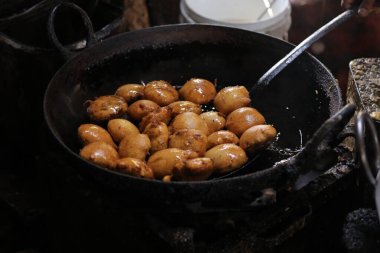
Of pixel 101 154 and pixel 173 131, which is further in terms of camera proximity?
pixel 173 131

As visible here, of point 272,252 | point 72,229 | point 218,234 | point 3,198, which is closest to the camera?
point 218,234

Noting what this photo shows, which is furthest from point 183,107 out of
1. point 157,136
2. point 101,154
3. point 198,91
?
point 101,154

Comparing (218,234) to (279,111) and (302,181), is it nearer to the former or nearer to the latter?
(302,181)

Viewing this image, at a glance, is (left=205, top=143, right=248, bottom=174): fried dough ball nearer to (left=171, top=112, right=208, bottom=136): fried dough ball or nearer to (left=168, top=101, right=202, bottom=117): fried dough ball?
(left=171, top=112, right=208, bottom=136): fried dough ball

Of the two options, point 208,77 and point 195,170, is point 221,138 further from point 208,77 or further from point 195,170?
point 208,77

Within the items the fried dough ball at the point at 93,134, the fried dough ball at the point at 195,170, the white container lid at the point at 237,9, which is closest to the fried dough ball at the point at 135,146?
the fried dough ball at the point at 93,134

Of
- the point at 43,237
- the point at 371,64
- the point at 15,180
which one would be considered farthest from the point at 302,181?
the point at 15,180
